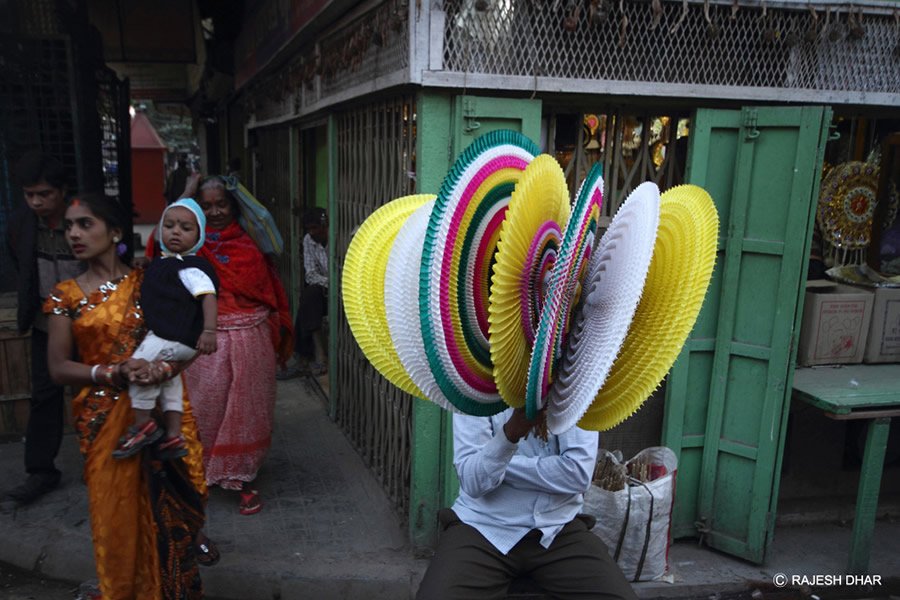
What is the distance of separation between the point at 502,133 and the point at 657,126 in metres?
2.31

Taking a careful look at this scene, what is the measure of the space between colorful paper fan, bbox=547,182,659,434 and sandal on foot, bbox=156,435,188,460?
1915 mm

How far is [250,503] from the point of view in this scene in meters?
4.01

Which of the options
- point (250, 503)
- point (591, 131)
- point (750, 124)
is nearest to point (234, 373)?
point (250, 503)

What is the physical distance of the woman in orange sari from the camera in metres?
2.74

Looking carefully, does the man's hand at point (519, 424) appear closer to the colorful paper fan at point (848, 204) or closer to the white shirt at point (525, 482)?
the white shirt at point (525, 482)

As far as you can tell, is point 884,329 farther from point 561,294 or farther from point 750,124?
point 561,294

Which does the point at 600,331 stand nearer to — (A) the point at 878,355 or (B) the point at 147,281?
(B) the point at 147,281

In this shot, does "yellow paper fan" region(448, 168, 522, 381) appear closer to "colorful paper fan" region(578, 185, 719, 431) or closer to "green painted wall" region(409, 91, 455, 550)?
"colorful paper fan" region(578, 185, 719, 431)

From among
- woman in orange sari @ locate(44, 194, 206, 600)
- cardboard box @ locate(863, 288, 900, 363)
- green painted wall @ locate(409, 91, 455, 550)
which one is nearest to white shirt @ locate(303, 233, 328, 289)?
green painted wall @ locate(409, 91, 455, 550)

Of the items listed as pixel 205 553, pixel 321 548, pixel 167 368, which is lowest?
pixel 321 548

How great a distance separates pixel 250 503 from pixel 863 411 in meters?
3.35

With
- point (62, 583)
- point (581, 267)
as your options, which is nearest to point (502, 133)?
point (581, 267)

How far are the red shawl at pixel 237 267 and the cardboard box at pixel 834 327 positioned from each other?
3.10 m

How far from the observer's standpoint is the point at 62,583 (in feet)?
11.4
